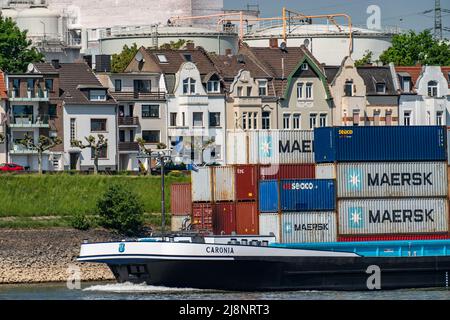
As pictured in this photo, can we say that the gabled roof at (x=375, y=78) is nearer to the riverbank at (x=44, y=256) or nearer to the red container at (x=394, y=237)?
the riverbank at (x=44, y=256)

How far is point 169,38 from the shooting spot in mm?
106938

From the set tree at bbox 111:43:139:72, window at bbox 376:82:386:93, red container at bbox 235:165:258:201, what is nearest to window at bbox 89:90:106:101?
tree at bbox 111:43:139:72

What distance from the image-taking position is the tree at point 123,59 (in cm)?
9075

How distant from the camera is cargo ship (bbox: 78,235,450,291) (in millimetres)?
41750

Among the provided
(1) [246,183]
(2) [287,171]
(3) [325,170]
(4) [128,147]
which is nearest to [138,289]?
(1) [246,183]

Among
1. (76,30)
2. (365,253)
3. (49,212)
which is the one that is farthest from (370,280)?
(76,30)

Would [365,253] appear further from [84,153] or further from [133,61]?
[133,61]

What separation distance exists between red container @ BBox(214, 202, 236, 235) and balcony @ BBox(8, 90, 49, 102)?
2962 cm

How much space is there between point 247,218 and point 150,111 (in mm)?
33408

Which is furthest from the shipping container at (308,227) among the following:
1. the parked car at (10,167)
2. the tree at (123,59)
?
the tree at (123,59)

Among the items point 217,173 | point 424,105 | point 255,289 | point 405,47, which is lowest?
point 255,289

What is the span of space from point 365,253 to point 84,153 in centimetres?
3392

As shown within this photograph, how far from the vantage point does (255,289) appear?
42.7 m

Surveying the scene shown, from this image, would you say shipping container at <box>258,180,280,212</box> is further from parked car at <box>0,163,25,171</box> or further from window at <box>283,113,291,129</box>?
window at <box>283,113,291,129</box>
